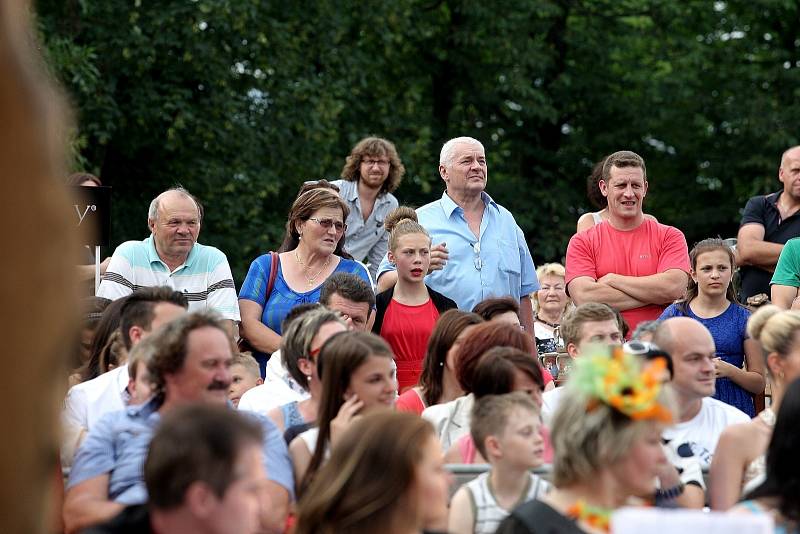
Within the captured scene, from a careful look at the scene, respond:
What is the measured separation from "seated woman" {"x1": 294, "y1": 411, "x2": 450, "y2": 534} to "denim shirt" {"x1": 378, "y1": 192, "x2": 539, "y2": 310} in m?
4.86

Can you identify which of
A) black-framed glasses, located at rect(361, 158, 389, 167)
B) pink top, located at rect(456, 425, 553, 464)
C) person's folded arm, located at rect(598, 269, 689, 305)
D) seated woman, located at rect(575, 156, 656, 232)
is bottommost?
pink top, located at rect(456, 425, 553, 464)

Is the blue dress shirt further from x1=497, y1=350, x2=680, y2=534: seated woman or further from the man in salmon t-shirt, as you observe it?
the man in salmon t-shirt

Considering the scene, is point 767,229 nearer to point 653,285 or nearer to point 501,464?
point 653,285

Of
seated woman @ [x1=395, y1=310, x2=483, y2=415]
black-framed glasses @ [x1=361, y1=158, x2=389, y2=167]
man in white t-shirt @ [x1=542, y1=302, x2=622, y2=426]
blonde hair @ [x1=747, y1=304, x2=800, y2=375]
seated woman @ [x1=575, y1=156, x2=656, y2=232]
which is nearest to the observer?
blonde hair @ [x1=747, y1=304, x2=800, y2=375]

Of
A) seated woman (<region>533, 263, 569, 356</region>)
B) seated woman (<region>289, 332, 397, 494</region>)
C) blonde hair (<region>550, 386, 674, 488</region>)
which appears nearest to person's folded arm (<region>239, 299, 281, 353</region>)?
seated woman (<region>289, 332, 397, 494</region>)

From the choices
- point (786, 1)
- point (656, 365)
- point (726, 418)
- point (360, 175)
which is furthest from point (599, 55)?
point (656, 365)

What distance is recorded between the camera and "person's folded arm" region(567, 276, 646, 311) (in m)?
8.48

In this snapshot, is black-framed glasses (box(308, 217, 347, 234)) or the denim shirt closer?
black-framed glasses (box(308, 217, 347, 234))

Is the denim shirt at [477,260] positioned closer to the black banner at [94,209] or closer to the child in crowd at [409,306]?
the child in crowd at [409,306]

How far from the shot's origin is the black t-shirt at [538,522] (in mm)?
3758

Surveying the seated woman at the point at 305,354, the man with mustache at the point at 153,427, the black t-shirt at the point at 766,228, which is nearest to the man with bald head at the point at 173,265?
the seated woman at the point at 305,354

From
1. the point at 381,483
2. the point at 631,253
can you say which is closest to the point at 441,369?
the point at 631,253

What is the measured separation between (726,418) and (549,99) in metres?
18.1

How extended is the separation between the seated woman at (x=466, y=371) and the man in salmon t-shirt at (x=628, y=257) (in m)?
2.38
